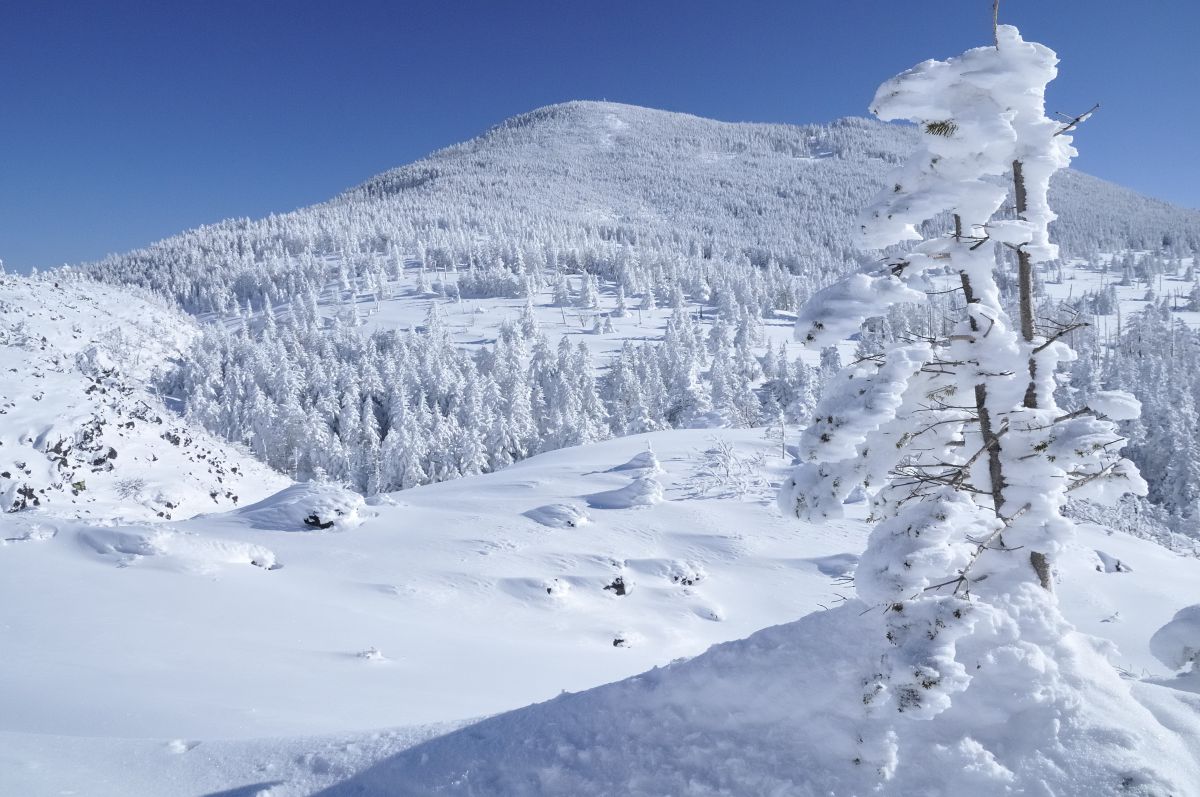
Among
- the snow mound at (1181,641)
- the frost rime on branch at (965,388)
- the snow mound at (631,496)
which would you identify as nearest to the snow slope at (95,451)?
the snow mound at (631,496)

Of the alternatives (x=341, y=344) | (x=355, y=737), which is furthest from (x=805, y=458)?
(x=341, y=344)

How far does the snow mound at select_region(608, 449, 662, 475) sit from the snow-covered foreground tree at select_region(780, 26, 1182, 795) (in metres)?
17.7

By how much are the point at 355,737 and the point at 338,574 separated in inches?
376

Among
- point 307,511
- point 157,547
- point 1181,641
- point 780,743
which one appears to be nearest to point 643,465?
point 307,511

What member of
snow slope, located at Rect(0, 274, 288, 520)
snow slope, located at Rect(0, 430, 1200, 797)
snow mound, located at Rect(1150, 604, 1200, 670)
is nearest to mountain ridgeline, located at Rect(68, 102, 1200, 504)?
snow mound, located at Rect(1150, 604, 1200, 670)

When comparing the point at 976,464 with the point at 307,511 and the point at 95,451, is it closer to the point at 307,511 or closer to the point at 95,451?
the point at 307,511

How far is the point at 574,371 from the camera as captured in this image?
268ft

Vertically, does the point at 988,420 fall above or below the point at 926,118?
below

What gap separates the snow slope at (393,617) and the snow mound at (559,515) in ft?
1.00

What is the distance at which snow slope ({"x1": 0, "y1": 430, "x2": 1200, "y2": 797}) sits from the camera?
5297 mm

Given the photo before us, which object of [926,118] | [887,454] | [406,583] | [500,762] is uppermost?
[926,118]

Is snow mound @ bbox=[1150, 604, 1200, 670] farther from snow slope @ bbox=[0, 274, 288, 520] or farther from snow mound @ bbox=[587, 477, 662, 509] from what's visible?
snow slope @ bbox=[0, 274, 288, 520]

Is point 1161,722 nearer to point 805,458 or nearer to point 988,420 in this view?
point 988,420

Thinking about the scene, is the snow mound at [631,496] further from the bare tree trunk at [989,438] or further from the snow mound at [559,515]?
the bare tree trunk at [989,438]
